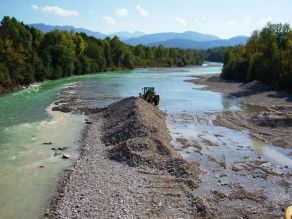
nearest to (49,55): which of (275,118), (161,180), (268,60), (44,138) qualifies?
(268,60)

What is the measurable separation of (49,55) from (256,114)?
6171 centimetres

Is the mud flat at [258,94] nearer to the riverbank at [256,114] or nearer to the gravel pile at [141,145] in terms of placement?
the riverbank at [256,114]

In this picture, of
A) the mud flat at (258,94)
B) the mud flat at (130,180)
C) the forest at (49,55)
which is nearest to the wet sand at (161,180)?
the mud flat at (130,180)

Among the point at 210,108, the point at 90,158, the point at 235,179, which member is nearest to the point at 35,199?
the point at 90,158

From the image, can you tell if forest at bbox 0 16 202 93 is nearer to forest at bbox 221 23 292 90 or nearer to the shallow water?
the shallow water

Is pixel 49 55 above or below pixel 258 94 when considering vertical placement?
above

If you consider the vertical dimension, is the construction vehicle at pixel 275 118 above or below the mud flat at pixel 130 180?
below

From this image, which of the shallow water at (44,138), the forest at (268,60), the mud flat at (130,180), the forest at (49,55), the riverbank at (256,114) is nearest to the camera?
the mud flat at (130,180)

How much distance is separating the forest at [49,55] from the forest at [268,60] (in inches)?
1763

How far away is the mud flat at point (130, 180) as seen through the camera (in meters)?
19.9

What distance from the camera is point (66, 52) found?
102562 millimetres

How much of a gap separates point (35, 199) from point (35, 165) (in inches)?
240

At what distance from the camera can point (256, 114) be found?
164 ft

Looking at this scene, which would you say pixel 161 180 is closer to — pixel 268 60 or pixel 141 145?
pixel 141 145
